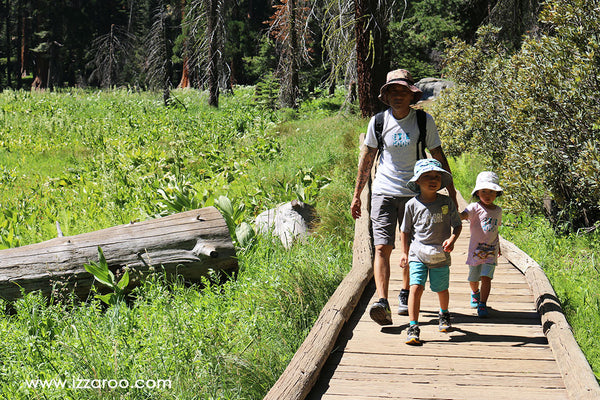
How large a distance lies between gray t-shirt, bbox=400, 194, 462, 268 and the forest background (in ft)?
4.33

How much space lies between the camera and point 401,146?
5.36 meters

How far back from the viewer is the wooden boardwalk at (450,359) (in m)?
4.24

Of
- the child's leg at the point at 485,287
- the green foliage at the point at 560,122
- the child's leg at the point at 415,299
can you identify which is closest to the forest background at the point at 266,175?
the green foliage at the point at 560,122

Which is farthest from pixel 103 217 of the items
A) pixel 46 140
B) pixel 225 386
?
pixel 46 140

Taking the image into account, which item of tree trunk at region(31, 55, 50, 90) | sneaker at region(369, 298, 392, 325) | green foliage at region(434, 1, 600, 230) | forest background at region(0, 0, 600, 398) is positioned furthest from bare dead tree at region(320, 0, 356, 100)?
tree trunk at region(31, 55, 50, 90)

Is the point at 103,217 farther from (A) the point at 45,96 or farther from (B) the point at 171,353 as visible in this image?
(A) the point at 45,96

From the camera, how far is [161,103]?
24000 mm

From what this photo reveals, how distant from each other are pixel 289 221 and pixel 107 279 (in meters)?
2.96

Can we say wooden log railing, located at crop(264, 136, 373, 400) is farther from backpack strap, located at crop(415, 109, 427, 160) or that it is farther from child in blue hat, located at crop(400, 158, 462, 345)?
backpack strap, located at crop(415, 109, 427, 160)

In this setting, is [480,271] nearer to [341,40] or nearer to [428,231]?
[428,231]

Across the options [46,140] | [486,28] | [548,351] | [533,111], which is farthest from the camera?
[46,140]

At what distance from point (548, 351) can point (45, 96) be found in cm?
2461

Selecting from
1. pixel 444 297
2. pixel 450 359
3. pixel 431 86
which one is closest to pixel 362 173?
pixel 444 297

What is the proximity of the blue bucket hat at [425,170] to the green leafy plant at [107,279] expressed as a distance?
3396mm
